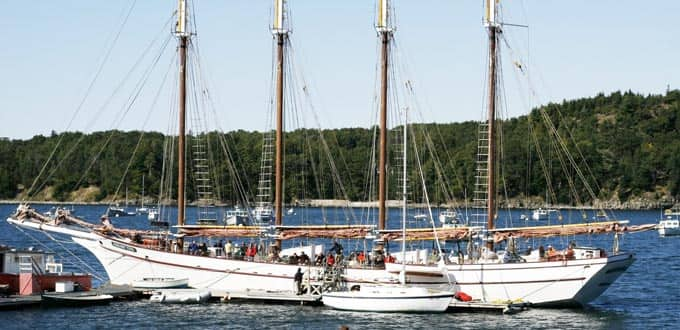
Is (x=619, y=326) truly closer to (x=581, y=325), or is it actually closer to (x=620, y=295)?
(x=581, y=325)

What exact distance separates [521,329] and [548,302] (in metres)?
8.33

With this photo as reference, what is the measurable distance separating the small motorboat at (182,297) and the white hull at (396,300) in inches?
351

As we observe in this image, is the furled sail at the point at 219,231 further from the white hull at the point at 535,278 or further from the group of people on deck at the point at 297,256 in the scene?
the white hull at the point at 535,278

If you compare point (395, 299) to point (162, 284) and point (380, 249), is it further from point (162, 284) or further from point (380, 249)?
point (162, 284)

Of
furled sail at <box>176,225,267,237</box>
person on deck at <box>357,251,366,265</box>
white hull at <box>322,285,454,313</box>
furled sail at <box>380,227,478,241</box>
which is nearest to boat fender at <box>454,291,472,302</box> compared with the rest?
white hull at <box>322,285,454,313</box>

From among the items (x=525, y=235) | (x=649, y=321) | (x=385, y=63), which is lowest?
(x=649, y=321)

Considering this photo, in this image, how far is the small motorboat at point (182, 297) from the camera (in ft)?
229

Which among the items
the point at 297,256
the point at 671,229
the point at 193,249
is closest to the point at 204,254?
the point at 193,249

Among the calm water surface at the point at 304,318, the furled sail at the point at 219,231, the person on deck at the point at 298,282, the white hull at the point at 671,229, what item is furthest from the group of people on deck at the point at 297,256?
the white hull at the point at 671,229

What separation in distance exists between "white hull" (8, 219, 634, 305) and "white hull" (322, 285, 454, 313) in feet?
7.66

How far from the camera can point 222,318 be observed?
6388 cm

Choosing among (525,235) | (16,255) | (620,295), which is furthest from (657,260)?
(16,255)

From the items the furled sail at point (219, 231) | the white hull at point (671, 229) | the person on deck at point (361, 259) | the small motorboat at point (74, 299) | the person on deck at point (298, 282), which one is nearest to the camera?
Result: the small motorboat at point (74, 299)

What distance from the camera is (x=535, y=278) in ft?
222
